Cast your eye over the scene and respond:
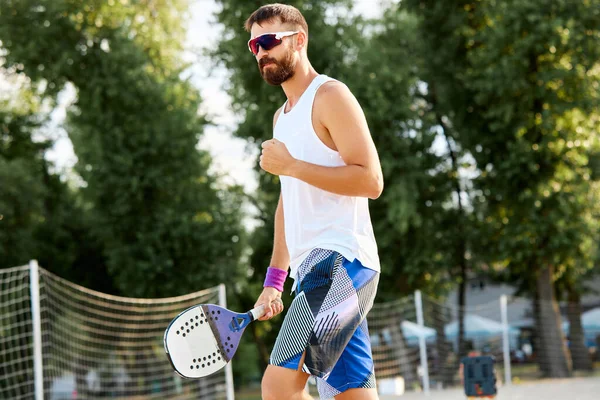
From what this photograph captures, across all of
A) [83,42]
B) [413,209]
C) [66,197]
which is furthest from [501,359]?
[83,42]

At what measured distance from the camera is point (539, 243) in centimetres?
2112

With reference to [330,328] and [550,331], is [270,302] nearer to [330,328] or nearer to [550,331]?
[330,328]

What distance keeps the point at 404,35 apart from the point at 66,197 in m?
12.6

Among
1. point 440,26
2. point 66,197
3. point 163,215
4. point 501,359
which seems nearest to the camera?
point 163,215

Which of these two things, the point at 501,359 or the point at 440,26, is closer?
the point at 440,26

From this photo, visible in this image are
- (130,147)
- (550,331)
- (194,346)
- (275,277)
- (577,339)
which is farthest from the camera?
(577,339)

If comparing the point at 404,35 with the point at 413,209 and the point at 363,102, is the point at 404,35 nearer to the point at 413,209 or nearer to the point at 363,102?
the point at 363,102

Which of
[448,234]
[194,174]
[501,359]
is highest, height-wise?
[194,174]

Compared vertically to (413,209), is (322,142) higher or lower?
lower

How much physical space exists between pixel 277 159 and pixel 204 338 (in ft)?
2.46

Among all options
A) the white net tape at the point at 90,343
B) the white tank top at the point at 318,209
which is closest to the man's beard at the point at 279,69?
the white tank top at the point at 318,209

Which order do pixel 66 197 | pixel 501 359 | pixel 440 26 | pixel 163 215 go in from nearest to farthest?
pixel 163 215, pixel 440 26, pixel 66 197, pixel 501 359

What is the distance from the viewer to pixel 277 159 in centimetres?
295

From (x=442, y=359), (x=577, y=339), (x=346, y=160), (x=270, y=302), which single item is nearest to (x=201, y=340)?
(x=270, y=302)
